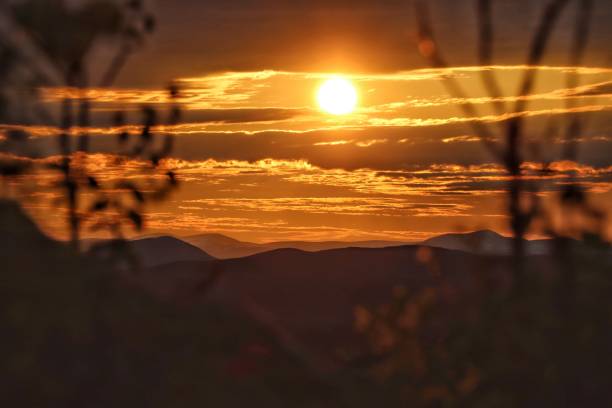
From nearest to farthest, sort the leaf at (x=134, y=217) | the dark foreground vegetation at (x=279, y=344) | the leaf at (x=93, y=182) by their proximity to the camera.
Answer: the dark foreground vegetation at (x=279, y=344)
the leaf at (x=134, y=217)
the leaf at (x=93, y=182)

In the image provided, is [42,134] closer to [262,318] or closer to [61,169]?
[61,169]

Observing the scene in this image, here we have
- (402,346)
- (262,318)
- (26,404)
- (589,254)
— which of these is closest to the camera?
(402,346)

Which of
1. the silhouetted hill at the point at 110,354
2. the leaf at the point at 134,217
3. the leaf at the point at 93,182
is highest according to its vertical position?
the leaf at the point at 93,182

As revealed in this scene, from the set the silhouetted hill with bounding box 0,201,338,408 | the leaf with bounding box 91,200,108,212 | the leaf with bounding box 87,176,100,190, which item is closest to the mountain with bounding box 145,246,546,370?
the silhouetted hill with bounding box 0,201,338,408

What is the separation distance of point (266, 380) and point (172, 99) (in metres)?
4.67

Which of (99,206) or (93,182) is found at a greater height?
(93,182)

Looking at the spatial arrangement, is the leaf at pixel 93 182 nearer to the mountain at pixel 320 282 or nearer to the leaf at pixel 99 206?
the leaf at pixel 99 206

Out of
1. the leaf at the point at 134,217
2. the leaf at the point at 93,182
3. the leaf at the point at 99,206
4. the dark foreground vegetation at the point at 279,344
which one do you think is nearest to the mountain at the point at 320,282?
the dark foreground vegetation at the point at 279,344

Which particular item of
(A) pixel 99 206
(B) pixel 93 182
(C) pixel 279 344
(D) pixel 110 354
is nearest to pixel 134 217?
(A) pixel 99 206

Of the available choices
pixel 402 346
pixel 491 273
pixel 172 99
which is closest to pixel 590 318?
pixel 491 273

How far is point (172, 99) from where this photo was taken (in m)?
16.2

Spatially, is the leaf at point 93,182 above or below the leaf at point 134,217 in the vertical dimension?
above

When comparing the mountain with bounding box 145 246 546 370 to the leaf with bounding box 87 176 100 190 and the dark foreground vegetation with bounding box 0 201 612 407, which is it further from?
the leaf with bounding box 87 176 100 190

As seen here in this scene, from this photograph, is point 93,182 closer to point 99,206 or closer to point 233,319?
point 99,206
